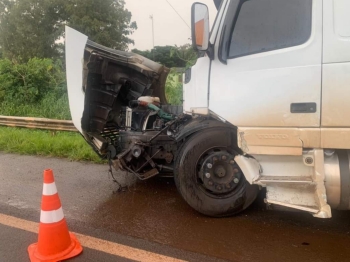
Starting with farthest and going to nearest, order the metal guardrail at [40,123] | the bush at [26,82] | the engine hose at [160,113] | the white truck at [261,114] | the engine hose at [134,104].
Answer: the bush at [26,82] → the metal guardrail at [40,123] → the engine hose at [134,104] → the engine hose at [160,113] → the white truck at [261,114]

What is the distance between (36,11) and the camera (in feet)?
108

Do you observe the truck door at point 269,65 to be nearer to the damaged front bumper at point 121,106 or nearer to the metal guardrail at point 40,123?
the damaged front bumper at point 121,106

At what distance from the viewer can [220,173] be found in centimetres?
340

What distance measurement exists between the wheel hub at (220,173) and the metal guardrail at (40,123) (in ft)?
15.7

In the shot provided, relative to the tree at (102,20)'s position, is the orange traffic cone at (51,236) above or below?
below

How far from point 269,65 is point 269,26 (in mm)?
362

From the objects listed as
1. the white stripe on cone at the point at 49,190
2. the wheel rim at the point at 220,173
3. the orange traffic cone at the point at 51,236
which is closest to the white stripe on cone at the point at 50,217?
the orange traffic cone at the point at 51,236

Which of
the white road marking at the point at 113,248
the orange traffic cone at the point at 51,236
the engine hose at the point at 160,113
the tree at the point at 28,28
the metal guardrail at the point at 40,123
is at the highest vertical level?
the tree at the point at 28,28

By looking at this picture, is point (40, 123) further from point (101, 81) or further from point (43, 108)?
point (101, 81)

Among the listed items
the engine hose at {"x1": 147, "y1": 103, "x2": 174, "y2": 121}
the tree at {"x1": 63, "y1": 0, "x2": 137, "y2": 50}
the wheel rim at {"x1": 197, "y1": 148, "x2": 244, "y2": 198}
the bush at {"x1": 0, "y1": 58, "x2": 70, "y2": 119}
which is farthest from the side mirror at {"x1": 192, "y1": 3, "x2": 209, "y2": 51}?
the tree at {"x1": 63, "y1": 0, "x2": 137, "y2": 50}

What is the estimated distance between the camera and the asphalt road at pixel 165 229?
2824 millimetres

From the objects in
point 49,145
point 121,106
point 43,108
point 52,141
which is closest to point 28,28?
point 43,108

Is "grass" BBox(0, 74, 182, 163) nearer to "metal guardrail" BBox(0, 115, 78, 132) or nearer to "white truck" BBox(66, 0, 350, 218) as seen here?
"metal guardrail" BBox(0, 115, 78, 132)

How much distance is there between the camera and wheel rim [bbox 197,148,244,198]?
338 cm
